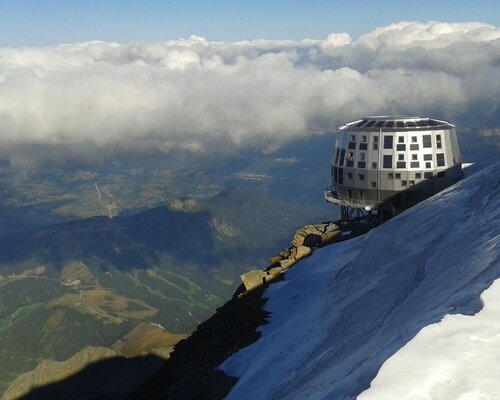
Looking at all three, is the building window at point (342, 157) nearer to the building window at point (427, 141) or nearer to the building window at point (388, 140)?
the building window at point (388, 140)

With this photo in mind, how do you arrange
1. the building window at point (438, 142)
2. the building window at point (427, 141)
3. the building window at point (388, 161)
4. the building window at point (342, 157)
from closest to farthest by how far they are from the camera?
1. the building window at point (388, 161)
2. the building window at point (427, 141)
3. the building window at point (438, 142)
4. the building window at point (342, 157)

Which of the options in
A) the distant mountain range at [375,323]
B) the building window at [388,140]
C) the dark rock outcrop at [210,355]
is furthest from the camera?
the building window at [388,140]

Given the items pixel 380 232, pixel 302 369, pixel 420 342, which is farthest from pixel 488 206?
pixel 420 342

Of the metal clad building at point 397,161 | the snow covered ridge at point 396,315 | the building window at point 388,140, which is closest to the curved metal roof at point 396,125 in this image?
the metal clad building at point 397,161

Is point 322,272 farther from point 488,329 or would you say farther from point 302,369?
point 488,329

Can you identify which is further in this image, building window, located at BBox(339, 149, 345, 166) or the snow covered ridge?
building window, located at BBox(339, 149, 345, 166)

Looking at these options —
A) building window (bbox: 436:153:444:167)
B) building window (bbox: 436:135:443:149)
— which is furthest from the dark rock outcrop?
building window (bbox: 436:135:443:149)

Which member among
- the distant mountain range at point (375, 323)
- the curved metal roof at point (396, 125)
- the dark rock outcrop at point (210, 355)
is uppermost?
the curved metal roof at point (396, 125)

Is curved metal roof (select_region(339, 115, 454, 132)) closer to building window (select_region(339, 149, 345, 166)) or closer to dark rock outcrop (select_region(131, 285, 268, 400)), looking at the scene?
building window (select_region(339, 149, 345, 166))
